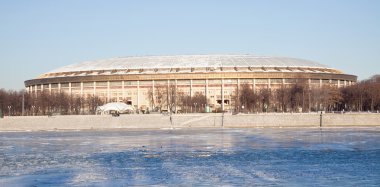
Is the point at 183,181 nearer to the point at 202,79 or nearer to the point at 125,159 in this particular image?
the point at 125,159

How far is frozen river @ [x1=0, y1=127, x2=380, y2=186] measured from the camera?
62.5 feet

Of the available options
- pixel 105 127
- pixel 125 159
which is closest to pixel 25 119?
pixel 105 127

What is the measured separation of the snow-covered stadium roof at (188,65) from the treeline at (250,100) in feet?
18.7

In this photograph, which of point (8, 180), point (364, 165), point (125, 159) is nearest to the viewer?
point (8, 180)

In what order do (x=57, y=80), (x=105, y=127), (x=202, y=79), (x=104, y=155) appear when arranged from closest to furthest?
(x=104, y=155) → (x=105, y=127) → (x=202, y=79) → (x=57, y=80)

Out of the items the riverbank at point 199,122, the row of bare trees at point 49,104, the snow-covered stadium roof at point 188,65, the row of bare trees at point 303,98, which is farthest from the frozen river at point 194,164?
the snow-covered stadium roof at point 188,65

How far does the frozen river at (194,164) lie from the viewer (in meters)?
19.1

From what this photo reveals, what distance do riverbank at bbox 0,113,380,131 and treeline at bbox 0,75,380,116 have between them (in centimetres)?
2227

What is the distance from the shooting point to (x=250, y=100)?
8469 centimetres

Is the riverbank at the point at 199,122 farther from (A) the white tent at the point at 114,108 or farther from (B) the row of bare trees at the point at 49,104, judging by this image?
(B) the row of bare trees at the point at 49,104

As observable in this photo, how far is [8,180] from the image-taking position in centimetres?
1959

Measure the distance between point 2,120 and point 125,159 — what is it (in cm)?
4022

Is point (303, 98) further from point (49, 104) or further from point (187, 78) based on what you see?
point (49, 104)

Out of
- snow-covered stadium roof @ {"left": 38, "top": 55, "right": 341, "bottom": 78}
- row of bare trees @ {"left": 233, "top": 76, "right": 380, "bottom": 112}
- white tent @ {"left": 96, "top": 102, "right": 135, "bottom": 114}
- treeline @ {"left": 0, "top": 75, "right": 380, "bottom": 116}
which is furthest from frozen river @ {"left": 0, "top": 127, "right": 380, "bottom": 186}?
snow-covered stadium roof @ {"left": 38, "top": 55, "right": 341, "bottom": 78}
